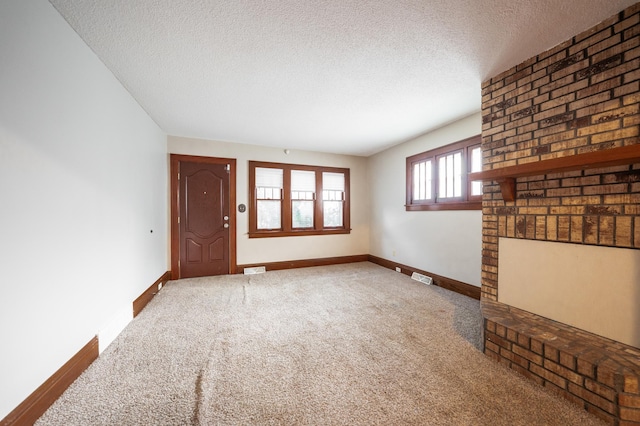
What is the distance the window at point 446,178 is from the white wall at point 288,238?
1522 millimetres

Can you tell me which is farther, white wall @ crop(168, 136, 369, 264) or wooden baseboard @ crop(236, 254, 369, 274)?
wooden baseboard @ crop(236, 254, 369, 274)

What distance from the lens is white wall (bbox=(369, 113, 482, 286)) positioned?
3.55m

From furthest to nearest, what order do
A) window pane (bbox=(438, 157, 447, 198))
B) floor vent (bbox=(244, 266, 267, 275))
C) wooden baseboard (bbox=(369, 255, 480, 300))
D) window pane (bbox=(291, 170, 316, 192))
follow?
1. window pane (bbox=(291, 170, 316, 192))
2. floor vent (bbox=(244, 266, 267, 275))
3. window pane (bbox=(438, 157, 447, 198))
4. wooden baseboard (bbox=(369, 255, 480, 300))

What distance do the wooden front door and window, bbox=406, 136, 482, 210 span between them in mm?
3676

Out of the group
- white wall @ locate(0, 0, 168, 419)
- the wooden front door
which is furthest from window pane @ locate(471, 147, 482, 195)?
white wall @ locate(0, 0, 168, 419)

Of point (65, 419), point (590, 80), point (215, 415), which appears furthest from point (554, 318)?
point (65, 419)

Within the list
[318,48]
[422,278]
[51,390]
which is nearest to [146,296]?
[51,390]

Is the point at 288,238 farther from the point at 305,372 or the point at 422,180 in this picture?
the point at 305,372

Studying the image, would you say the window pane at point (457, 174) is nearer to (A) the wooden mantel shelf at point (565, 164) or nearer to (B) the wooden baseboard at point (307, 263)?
(A) the wooden mantel shelf at point (565, 164)

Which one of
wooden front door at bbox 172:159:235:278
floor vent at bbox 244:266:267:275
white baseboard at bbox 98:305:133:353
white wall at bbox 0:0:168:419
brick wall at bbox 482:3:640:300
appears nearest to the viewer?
white wall at bbox 0:0:168:419

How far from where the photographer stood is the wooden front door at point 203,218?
4.56m

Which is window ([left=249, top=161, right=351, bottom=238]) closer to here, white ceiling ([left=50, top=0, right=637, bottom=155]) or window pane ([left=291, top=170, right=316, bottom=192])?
window pane ([left=291, top=170, right=316, bottom=192])

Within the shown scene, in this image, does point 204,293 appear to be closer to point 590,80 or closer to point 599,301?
point 599,301

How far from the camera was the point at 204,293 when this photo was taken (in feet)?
12.2
